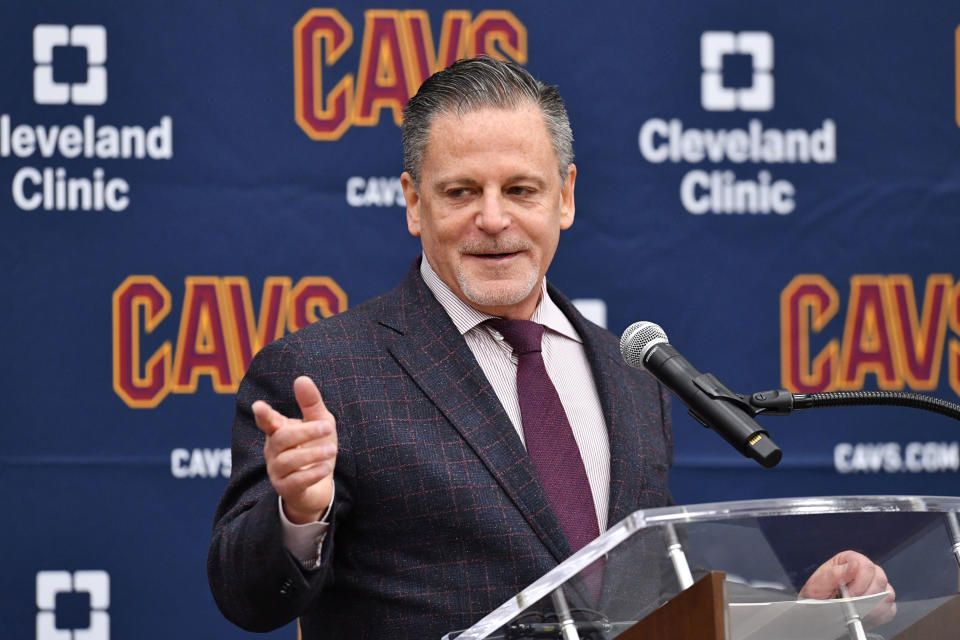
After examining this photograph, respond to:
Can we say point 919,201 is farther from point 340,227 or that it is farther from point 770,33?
point 340,227

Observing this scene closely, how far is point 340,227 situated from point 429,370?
1041 mm

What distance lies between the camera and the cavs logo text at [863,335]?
2781 millimetres

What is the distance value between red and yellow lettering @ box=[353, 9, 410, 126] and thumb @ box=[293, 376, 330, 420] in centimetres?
153

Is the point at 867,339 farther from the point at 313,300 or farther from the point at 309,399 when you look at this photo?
the point at 309,399

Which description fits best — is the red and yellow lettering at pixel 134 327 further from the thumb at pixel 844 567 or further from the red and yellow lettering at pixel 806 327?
the thumb at pixel 844 567

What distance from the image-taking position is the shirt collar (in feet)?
6.01

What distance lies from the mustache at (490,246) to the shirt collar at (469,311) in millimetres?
96

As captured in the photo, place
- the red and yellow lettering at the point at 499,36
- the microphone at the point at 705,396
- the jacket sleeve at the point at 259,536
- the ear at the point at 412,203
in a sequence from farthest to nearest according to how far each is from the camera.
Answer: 1. the red and yellow lettering at the point at 499,36
2. the ear at the point at 412,203
3. the jacket sleeve at the point at 259,536
4. the microphone at the point at 705,396

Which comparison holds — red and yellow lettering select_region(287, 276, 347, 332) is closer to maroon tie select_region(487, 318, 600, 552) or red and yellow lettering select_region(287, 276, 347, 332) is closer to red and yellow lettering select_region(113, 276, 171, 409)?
red and yellow lettering select_region(113, 276, 171, 409)

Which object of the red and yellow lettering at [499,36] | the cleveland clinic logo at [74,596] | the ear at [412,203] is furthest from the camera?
the red and yellow lettering at [499,36]

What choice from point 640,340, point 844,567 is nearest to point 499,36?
point 640,340

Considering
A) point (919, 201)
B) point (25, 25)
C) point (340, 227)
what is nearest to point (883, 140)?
point (919, 201)

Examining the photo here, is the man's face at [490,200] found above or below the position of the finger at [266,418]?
above

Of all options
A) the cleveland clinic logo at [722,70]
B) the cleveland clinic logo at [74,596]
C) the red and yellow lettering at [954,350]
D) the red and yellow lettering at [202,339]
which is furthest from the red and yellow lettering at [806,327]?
the cleveland clinic logo at [74,596]
